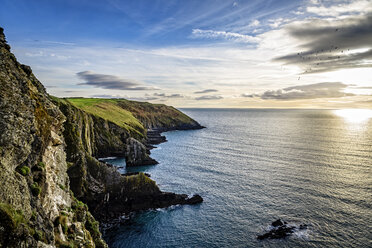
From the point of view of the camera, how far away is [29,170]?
57.0 ft

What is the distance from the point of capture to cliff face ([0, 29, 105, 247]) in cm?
1336

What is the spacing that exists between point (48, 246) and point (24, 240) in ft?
9.80

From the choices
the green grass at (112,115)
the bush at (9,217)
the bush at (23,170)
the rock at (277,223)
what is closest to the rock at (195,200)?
the rock at (277,223)

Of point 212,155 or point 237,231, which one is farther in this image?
point 212,155

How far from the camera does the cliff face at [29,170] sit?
526 inches

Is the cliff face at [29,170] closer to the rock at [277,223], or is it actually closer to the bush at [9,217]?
the bush at [9,217]

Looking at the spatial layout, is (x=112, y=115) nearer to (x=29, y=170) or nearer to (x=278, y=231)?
(x=278, y=231)

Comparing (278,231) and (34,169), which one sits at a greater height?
(34,169)

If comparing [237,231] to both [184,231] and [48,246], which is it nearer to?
[184,231]

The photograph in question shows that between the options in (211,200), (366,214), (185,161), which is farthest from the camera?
(185,161)

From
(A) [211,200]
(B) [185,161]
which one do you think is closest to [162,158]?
(B) [185,161]

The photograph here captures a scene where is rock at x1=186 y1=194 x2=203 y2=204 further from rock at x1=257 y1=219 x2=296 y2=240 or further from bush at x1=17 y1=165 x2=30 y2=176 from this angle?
bush at x1=17 y1=165 x2=30 y2=176

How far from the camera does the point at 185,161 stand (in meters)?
90.2


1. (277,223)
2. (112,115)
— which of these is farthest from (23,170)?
(112,115)
